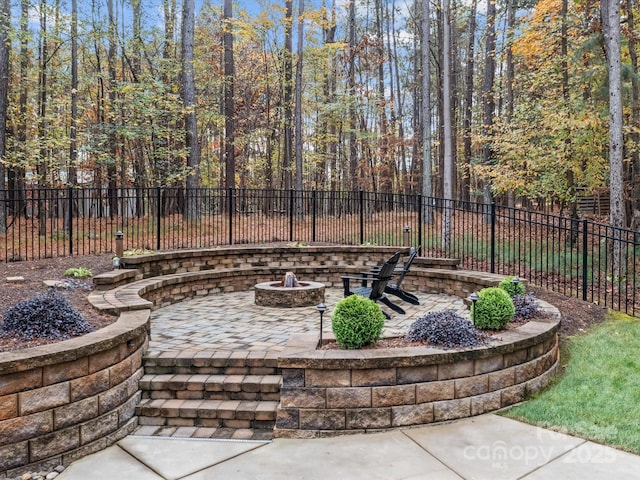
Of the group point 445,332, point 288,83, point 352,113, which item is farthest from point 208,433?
point 352,113

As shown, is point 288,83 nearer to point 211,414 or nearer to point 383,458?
point 211,414

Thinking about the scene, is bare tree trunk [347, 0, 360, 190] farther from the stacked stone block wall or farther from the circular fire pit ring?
the stacked stone block wall

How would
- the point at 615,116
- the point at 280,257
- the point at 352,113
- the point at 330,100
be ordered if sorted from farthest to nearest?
the point at 330,100 < the point at 352,113 < the point at 280,257 < the point at 615,116

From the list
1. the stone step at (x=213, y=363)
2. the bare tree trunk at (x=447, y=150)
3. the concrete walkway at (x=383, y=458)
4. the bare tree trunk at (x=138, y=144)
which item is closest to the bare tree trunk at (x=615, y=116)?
the bare tree trunk at (x=447, y=150)

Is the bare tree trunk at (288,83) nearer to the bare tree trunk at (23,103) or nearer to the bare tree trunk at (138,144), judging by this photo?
the bare tree trunk at (138,144)

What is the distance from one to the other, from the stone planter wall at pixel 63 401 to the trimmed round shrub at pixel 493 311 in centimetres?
329

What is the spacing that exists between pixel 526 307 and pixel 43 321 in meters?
4.81

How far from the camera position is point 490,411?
3.95m

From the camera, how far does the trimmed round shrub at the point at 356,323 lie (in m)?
4.03

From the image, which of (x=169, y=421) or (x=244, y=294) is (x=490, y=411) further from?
(x=244, y=294)

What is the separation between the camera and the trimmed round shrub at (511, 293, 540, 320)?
5.20 metres

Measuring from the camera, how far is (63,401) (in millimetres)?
3355

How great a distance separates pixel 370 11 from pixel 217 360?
27941 millimetres

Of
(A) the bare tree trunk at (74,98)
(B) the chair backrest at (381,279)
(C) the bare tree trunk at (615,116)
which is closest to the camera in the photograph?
(B) the chair backrest at (381,279)
